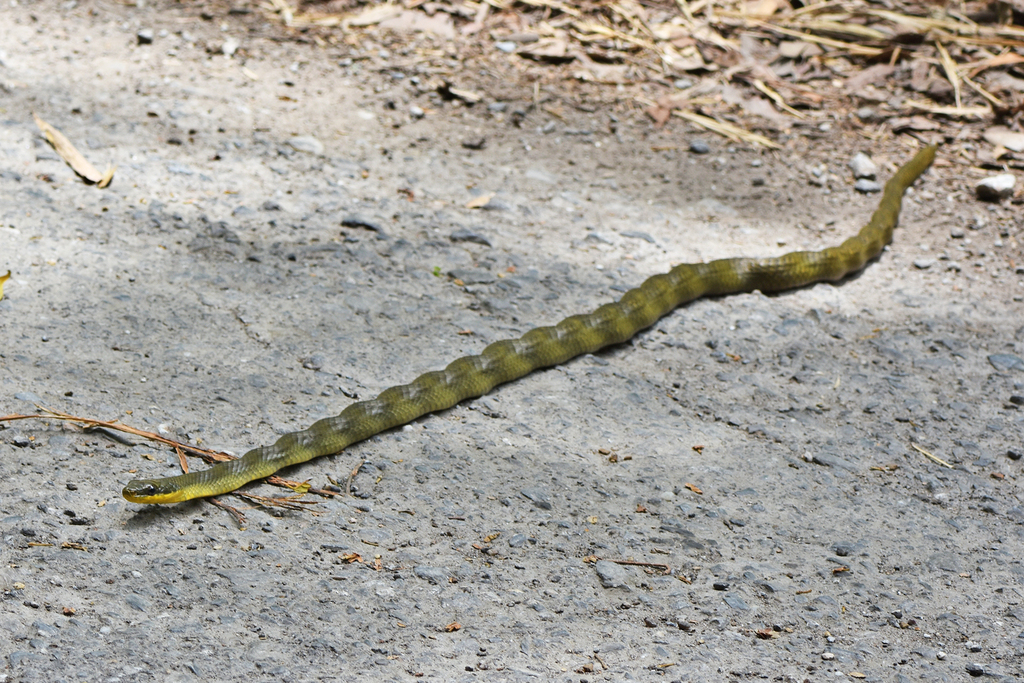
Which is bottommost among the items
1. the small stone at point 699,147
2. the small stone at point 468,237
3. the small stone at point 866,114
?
the small stone at point 468,237

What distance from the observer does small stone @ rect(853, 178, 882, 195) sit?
19.2ft

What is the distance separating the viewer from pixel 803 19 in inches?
286

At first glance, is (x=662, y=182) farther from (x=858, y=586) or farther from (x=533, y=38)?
(x=858, y=586)

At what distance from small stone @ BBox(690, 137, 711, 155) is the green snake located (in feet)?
3.82

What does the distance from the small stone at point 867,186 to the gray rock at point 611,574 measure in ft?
12.8

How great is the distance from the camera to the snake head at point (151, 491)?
2754 millimetres

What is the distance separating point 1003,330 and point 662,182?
2.14 metres

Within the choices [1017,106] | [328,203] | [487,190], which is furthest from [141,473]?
[1017,106]

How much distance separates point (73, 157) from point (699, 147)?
3.81 metres

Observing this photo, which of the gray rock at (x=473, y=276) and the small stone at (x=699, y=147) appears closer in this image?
the gray rock at (x=473, y=276)

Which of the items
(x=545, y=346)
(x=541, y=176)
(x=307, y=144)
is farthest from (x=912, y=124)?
(x=307, y=144)

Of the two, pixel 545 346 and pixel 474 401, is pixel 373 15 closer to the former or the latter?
pixel 545 346

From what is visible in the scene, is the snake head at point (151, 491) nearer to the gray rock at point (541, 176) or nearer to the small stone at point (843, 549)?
the small stone at point (843, 549)

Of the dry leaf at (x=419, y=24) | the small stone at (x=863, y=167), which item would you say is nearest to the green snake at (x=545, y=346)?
the small stone at (x=863, y=167)
